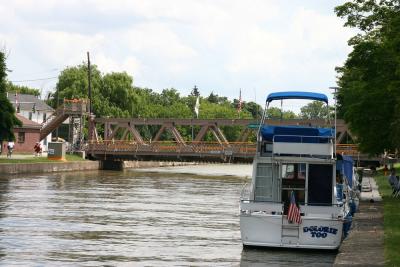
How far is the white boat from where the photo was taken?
2738cm

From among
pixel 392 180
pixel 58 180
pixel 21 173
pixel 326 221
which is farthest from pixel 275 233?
pixel 21 173

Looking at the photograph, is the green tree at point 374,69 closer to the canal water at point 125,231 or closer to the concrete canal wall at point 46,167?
the canal water at point 125,231

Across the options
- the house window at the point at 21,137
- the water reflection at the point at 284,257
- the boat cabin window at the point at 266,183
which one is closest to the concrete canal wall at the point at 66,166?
the house window at the point at 21,137

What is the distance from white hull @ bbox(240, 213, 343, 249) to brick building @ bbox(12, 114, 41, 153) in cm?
8323

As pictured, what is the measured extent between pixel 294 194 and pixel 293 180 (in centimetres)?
48

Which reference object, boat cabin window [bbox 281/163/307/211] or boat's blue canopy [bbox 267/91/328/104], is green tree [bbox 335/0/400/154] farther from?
boat cabin window [bbox 281/163/307/211]

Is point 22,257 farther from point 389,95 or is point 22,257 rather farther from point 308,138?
point 389,95

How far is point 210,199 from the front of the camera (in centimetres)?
5266

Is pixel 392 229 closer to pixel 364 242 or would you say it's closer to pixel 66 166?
pixel 364 242

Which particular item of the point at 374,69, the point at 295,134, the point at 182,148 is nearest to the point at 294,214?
the point at 295,134

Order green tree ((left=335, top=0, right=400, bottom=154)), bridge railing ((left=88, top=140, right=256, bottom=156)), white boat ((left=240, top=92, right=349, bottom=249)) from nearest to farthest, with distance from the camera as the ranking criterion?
white boat ((left=240, top=92, right=349, bottom=249)) < green tree ((left=335, top=0, right=400, bottom=154)) < bridge railing ((left=88, top=140, right=256, bottom=156))

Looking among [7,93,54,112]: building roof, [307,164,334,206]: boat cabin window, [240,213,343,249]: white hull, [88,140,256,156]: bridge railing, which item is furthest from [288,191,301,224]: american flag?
[7,93,54,112]: building roof

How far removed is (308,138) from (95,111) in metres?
116

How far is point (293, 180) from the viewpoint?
28.6m
